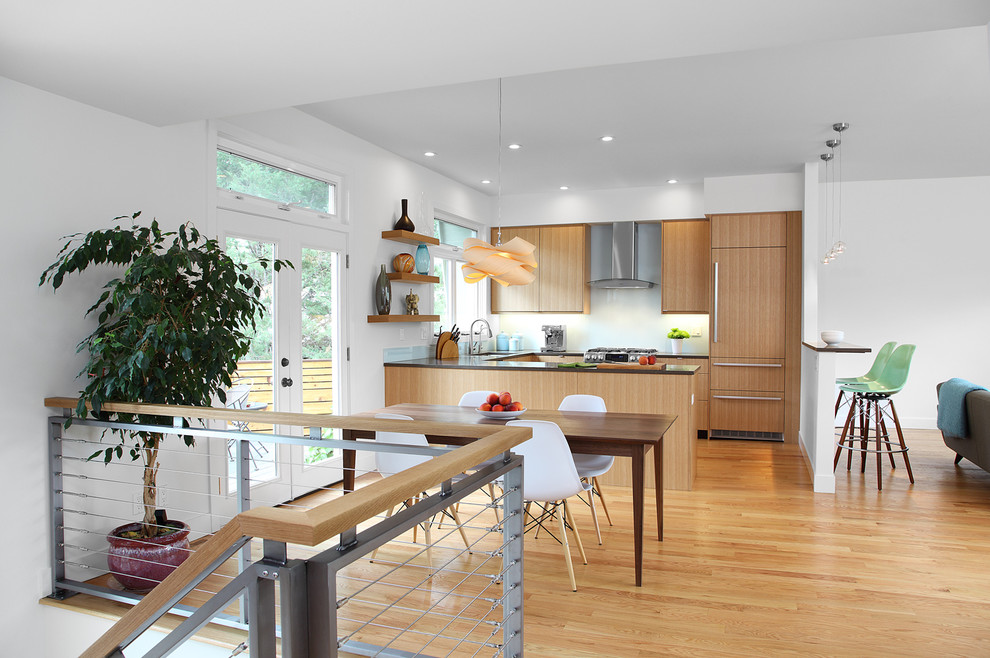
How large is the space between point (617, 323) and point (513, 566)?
243 inches

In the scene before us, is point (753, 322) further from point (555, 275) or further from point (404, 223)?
point (404, 223)

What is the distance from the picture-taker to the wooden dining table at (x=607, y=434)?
125 inches

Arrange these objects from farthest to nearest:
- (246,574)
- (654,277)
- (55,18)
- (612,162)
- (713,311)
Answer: (654,277) < (713,311) < (612,162) < (55,18) < (246,574)

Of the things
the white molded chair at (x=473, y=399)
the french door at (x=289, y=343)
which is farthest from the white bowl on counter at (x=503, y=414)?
the french door at (x=289, y=343)

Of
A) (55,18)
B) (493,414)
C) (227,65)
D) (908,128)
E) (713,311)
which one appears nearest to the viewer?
(55,18)

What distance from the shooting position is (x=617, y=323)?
25.6 feet

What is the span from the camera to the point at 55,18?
226 centimetres

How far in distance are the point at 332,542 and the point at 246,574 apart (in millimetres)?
2885

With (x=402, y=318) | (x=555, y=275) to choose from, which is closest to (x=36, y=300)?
(x=402, y=318)

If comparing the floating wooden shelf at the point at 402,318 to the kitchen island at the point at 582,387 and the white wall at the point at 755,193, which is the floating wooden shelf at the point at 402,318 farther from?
the white wall at the point at 755,193

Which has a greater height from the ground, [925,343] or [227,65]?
[227,65]

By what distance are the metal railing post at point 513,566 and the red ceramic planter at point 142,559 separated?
5.79 feet

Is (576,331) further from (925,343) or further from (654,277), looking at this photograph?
(925,343)

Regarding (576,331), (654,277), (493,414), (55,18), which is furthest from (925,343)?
(55,18)
